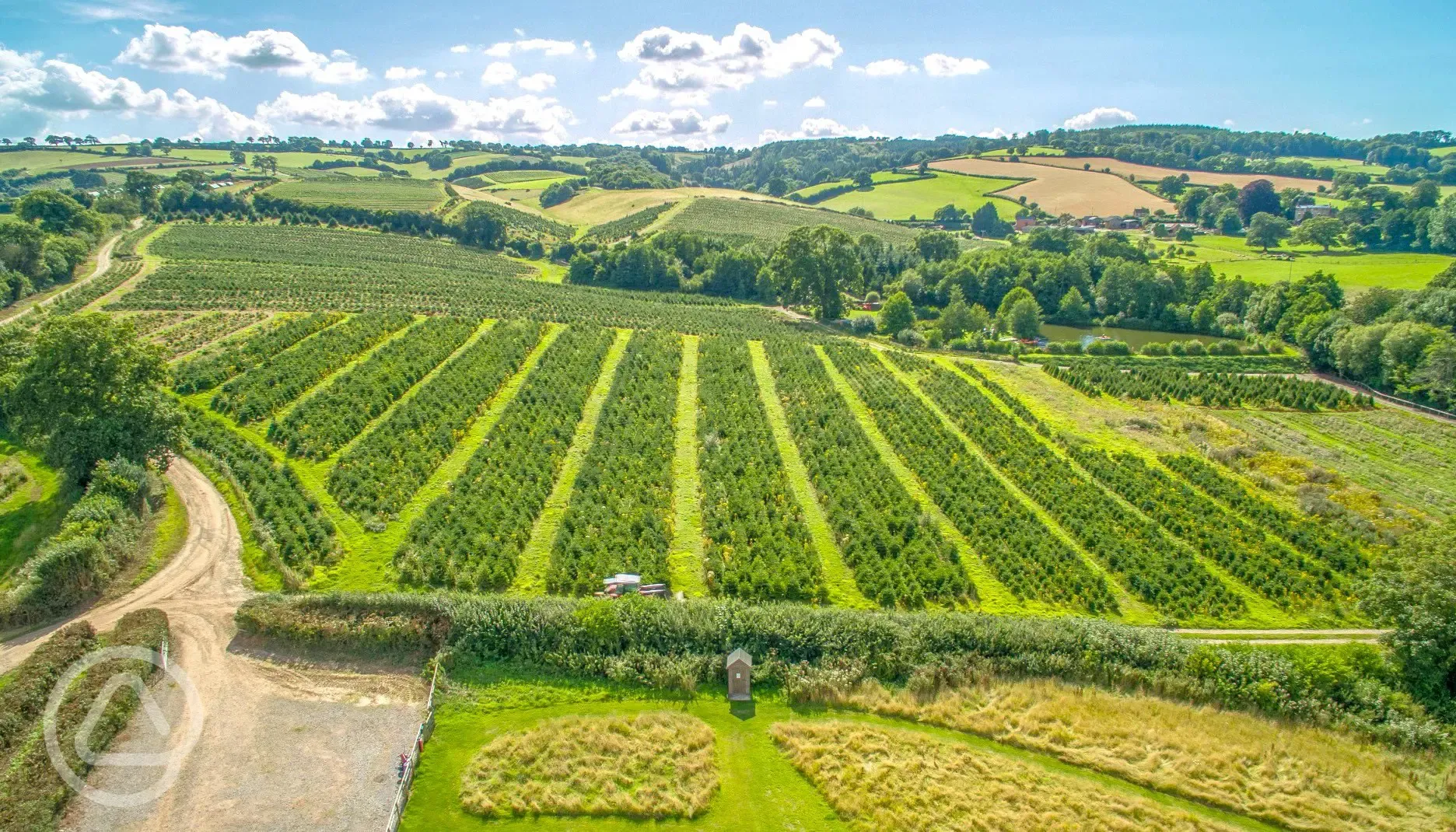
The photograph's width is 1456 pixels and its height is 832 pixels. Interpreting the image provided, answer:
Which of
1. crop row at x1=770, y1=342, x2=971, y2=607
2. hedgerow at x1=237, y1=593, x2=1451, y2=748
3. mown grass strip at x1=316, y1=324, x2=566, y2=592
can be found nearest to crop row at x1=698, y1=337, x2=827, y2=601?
crop row at x1=770, y1=342, x2=971, y2=607

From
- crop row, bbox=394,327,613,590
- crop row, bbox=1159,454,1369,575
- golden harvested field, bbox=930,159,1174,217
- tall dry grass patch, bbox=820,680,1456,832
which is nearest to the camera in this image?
tall dry grass patch, bbox=820,680,1456,832

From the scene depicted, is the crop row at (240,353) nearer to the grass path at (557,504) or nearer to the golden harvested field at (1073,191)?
the grass path at (557,504)

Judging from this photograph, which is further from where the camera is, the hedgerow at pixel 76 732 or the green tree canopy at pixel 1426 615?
the green tree canopy at pixel 1426 615

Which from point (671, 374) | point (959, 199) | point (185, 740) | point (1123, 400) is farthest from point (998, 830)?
point (959, 199)

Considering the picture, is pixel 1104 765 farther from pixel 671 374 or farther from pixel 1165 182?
pixel 1165 182

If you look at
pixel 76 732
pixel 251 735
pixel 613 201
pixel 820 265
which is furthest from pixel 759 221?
pixel 76 732

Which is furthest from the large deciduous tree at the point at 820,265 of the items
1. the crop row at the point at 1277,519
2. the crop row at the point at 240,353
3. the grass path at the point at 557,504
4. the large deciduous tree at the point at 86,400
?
the large deciduous tree at the point at 86,400

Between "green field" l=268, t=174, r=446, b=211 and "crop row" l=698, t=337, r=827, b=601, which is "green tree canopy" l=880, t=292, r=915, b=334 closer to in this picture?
"crop row" l=698, t=337, r=827, b=601
